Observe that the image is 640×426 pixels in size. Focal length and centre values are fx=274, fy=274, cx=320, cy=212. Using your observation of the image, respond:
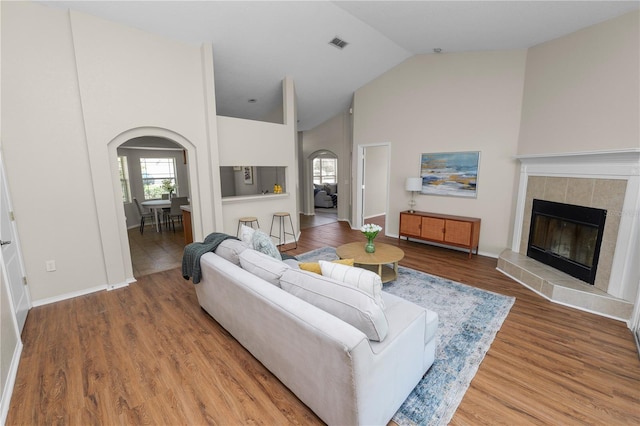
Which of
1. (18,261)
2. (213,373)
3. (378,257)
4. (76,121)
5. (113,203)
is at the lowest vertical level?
(213,373)

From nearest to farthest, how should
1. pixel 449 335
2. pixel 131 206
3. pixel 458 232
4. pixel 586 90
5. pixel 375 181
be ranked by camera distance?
1. pixel 449 335
2. pixel 586 90
3. pixel 458 232
4. pixel 131 206
5. pixel 375 181

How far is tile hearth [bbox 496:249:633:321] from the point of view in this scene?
279cm

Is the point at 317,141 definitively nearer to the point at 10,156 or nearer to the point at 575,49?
the point at 575,49

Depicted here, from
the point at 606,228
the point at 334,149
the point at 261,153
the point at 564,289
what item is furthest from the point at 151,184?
the point at 606,228

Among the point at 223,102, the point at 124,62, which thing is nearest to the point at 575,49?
the point at 124,62

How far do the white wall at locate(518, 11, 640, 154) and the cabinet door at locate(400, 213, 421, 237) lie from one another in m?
2.00

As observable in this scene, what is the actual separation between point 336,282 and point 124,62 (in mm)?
3721

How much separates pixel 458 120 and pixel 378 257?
3.06 meters

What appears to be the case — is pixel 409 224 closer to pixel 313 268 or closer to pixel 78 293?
pixel 313 268

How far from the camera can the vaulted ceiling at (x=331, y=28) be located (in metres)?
3.13

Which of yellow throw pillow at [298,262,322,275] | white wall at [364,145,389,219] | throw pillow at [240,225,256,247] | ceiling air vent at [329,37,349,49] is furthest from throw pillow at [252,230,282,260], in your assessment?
white wall at [364,145,389,219]

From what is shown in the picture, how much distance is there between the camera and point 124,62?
10.9ft

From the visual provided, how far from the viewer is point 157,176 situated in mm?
7699

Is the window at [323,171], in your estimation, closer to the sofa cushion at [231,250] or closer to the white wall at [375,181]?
the white wall at [375,181]
